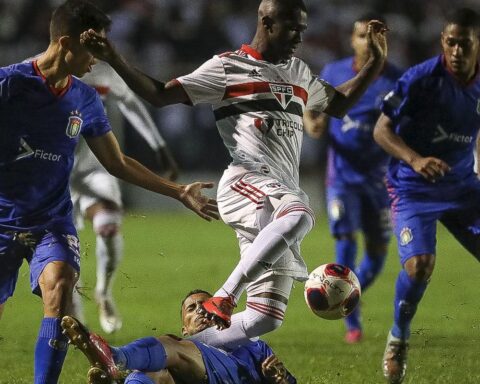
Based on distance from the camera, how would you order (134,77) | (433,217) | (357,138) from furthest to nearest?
(357,138) → (433,217) → (134,77)

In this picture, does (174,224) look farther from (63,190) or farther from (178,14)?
(63,190)

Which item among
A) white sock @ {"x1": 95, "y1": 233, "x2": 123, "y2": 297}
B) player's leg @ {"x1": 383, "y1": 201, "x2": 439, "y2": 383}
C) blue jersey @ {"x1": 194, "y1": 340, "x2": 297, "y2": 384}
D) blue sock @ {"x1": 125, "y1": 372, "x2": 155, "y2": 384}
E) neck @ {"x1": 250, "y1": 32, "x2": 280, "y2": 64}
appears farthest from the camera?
white sock @ {"x1": 95, "y1": 233, "x2": 123, "y2": 297}

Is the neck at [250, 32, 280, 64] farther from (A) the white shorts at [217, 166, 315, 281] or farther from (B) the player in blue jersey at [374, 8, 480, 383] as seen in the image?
(B) the player in blue jersey at [374, 8, 480, 383]

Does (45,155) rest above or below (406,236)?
above

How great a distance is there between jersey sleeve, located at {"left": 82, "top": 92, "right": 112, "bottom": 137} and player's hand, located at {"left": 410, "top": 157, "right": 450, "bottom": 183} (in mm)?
1894

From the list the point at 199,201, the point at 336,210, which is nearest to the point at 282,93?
the point at 199,201

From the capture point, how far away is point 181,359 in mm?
5828

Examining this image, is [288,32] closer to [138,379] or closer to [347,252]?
[138,379]

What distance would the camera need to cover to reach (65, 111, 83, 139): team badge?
20.4 ft

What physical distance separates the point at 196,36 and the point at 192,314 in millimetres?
13782

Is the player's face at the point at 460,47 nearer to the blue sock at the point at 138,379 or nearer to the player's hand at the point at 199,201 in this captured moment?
the player's hand at the point at 199,201

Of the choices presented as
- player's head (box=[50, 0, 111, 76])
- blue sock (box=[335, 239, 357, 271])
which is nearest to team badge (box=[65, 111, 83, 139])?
player's head (box=[50, 0, 111, 76])

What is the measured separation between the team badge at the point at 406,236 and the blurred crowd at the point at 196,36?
11.5 metres

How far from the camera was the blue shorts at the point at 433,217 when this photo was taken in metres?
7.55
